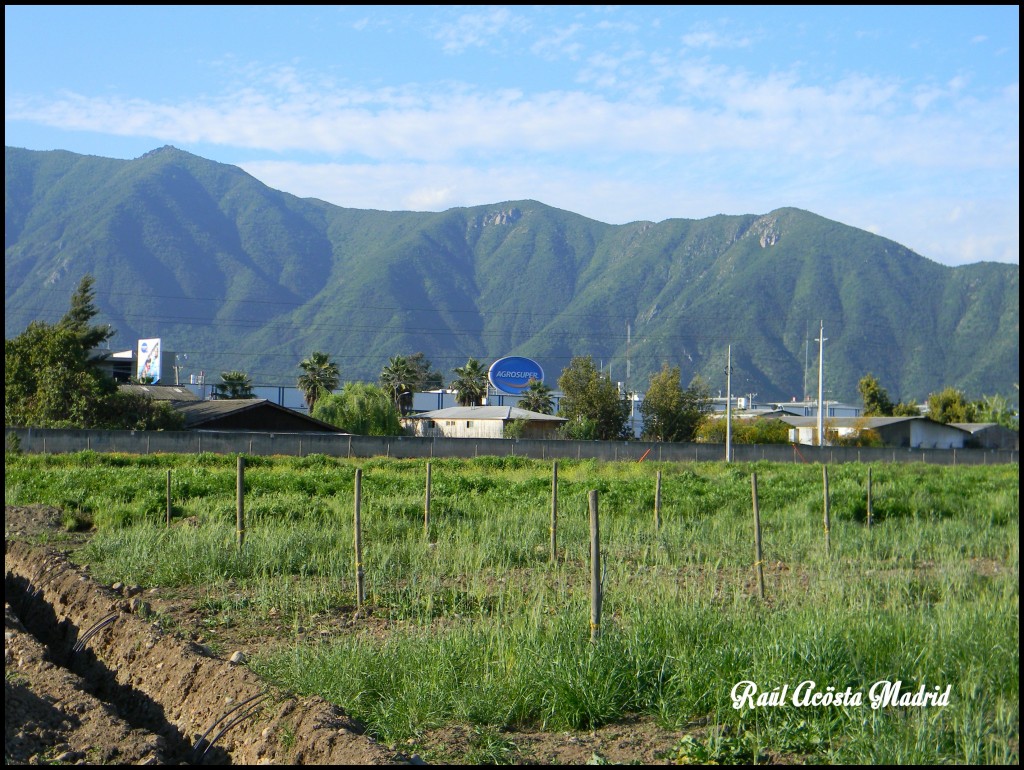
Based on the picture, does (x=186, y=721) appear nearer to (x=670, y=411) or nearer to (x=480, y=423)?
(x=480, y=423)

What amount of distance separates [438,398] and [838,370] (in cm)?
12900

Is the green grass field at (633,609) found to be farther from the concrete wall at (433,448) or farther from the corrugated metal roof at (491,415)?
the corrugated metal roof at (491,415)

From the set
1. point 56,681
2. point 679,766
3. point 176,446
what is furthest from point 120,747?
point 176,446

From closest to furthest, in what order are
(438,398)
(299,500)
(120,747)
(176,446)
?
(120,747)
(299,500)
(176,446)
(438,398)

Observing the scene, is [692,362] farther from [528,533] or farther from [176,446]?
[528,533]

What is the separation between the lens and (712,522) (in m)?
17.0

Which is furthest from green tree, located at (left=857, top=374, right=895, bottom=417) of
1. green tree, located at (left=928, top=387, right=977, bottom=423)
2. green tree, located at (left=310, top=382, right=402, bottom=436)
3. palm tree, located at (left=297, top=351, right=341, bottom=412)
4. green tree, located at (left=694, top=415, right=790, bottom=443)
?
palm tree, located at (left=297, top=351, right=341, bottom=412)

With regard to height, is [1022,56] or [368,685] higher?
[1022,56]

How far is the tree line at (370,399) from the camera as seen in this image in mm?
42281

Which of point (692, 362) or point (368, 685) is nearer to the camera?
point (368, 685)

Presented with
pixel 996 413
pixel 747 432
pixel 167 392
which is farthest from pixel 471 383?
pixel 996 413

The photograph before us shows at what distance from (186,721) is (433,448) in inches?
1344

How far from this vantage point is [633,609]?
812 centimetres

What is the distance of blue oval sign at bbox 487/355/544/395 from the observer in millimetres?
70812
